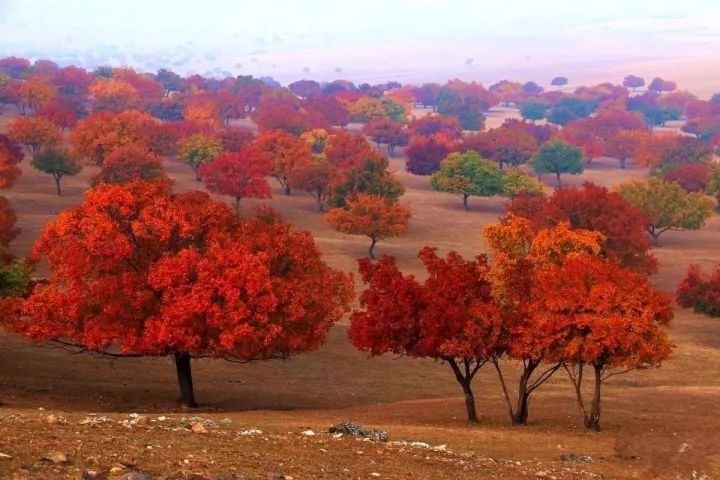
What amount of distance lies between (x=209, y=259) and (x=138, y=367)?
16139 millimetres

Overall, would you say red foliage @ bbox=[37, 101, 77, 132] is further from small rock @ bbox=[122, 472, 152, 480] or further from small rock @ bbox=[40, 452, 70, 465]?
small rock @ bbox=[122, 472, 152, 480]

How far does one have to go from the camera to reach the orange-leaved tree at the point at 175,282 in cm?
3609

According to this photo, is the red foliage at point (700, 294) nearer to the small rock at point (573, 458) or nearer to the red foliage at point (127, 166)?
the small rock at point (573, 458)

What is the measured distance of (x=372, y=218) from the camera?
326 ft

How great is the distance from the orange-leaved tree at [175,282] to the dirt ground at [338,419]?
11.0 ft

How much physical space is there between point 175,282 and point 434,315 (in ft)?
38.4

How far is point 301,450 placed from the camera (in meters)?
22.9

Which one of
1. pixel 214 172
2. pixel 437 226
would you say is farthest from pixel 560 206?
pixel 214 172

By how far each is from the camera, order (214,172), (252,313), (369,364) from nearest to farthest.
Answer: (252,313) < (369,364) < (214,172)

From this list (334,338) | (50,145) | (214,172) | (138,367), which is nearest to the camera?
(138,367)

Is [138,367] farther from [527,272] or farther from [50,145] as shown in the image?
[50,145]

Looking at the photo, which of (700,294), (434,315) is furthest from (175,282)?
(700,294)

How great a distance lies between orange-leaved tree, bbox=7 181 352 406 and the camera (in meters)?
36.1

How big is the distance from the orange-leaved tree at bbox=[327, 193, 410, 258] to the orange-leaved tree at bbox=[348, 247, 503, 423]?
201 feet
